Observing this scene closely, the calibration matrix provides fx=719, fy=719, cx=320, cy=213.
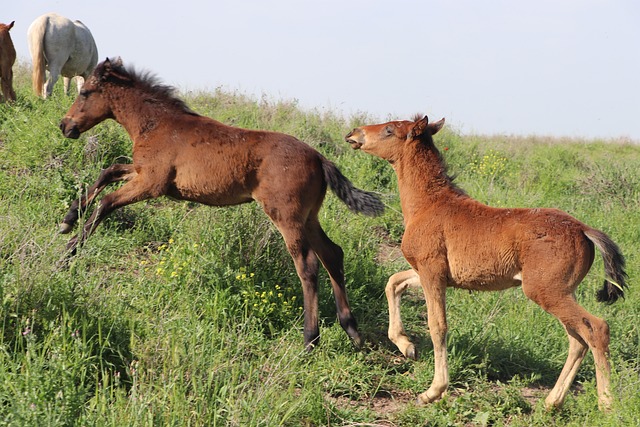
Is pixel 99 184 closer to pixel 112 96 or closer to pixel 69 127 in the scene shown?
pixel 69 127

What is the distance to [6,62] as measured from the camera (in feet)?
36.9

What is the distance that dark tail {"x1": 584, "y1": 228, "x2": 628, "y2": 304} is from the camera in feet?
17.6

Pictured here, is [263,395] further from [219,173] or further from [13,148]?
[13,148]

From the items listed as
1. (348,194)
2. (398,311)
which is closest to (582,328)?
(398,311)

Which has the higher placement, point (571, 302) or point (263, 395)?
point (571, 302)

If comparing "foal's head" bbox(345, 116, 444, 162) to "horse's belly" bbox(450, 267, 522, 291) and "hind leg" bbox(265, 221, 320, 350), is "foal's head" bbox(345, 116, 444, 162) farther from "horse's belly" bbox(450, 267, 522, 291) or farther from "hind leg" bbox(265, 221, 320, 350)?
"horse's belly" bbox(450, 267, 522, 291)

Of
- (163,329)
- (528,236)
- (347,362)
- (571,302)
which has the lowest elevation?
(347,362)

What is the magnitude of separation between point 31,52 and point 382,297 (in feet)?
28.3

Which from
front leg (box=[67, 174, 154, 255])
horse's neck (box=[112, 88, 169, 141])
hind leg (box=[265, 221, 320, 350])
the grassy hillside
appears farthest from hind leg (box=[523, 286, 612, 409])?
horse's neck (box=[112, 88, 169, 141])

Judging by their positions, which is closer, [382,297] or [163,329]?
[163,329]

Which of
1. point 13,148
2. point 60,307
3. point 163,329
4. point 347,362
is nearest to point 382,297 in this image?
point 347,362

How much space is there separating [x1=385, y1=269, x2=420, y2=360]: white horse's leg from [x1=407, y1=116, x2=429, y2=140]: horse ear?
45.6 inches

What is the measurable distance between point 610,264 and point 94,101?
497 cm

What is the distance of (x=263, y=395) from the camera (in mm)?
4375
